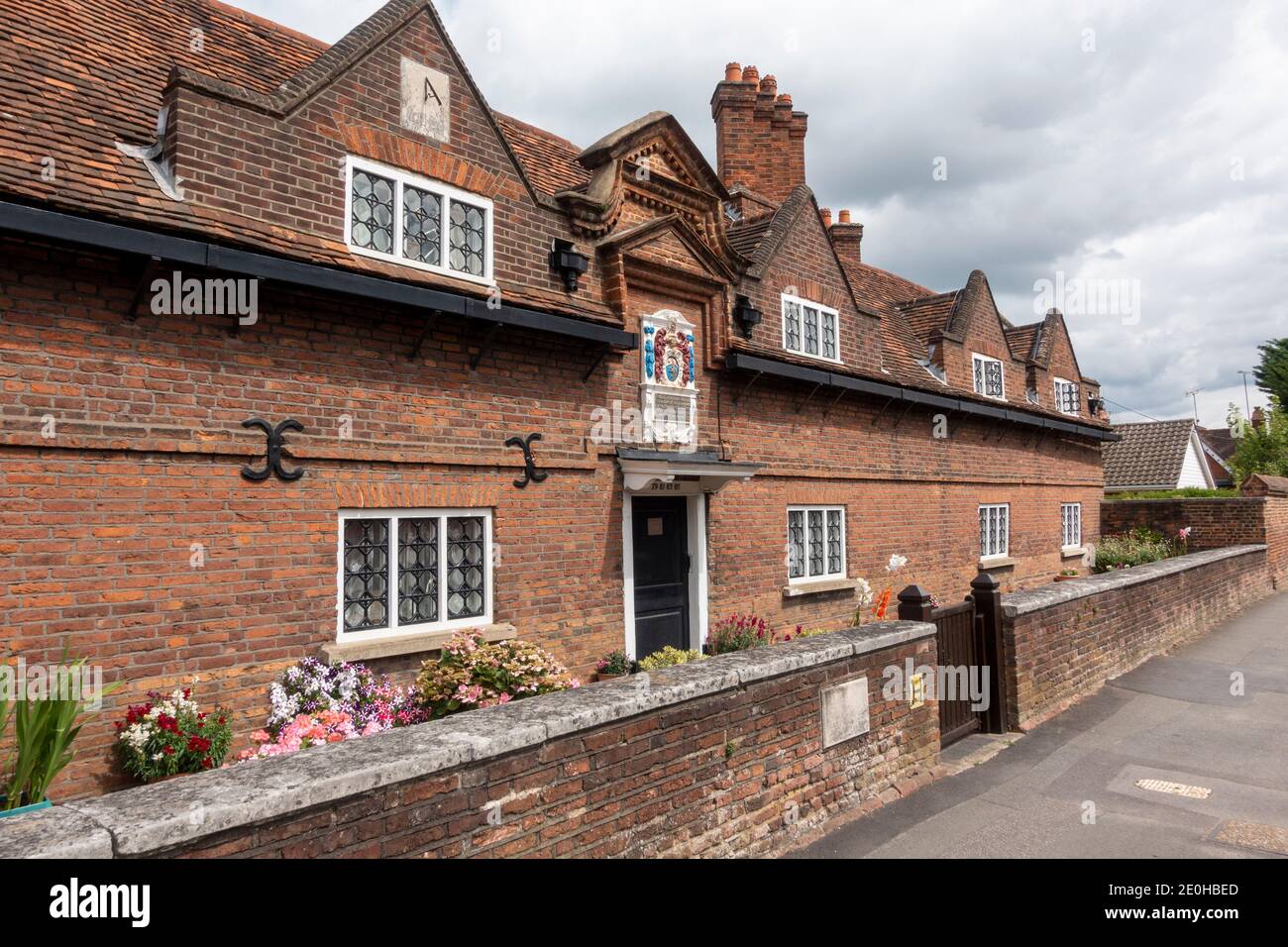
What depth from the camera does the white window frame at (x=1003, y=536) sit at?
16.1m

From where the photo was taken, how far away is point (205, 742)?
18.6 ft

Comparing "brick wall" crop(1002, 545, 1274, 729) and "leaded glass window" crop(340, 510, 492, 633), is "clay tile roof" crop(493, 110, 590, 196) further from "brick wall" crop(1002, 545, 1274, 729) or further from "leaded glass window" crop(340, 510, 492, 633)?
Answer: "brick wall" crop(1002, 545, 1274, 729)

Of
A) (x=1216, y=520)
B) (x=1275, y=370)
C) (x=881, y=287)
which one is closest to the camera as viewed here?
(x=881, y=287)

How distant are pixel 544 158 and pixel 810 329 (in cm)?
483

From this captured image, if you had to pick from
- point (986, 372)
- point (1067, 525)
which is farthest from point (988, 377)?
point (1067, 525)

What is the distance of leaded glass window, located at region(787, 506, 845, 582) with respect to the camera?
11.8m

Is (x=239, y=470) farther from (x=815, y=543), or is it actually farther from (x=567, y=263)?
(x=815, y=543)

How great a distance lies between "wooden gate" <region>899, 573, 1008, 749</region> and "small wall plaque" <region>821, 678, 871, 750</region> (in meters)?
1.58

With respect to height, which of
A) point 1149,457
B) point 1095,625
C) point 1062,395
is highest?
point 1062,395

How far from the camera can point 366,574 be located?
712 centimetres

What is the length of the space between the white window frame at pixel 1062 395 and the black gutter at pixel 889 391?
1338 millimetres

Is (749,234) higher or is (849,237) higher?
(849,237)
